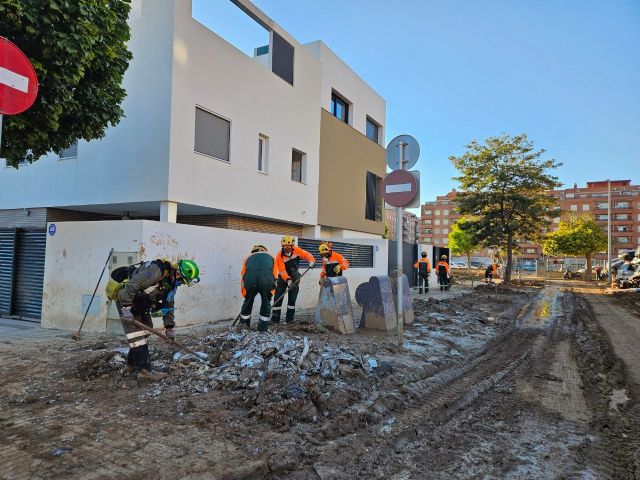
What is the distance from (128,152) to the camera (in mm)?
9992

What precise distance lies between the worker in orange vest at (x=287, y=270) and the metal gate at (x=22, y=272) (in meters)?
5.21

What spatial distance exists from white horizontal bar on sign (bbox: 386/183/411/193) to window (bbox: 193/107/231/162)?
561 cm

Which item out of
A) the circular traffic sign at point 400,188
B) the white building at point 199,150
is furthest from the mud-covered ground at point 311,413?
the white building at point 199,150

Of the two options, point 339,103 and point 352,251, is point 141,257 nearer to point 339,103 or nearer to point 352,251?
point 352,251

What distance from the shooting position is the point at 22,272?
9.68 m

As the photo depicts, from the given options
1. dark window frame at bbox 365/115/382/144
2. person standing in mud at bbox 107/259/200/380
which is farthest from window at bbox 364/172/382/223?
person standing in mud at bbox 107/259/200/380

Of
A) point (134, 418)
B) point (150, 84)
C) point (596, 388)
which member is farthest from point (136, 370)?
point (150, 84)

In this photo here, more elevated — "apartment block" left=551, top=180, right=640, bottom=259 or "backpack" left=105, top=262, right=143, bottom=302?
"apartment block" left=551, top=180, right=640, bottom=259

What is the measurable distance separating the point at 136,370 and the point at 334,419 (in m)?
2.60

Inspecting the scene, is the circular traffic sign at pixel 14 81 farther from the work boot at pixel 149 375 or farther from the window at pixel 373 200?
the window at pixel 373 200

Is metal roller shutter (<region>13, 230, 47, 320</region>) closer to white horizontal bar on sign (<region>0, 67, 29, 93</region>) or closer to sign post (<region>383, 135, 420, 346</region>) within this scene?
white horizontal bar on sign (<region>0, 67, 29, 93</region>)

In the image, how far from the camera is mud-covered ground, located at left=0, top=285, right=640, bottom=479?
10.5 ft

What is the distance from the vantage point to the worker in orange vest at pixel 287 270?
8.58 metres

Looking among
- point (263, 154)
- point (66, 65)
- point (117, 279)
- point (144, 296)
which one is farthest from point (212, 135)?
point (144, 296)
